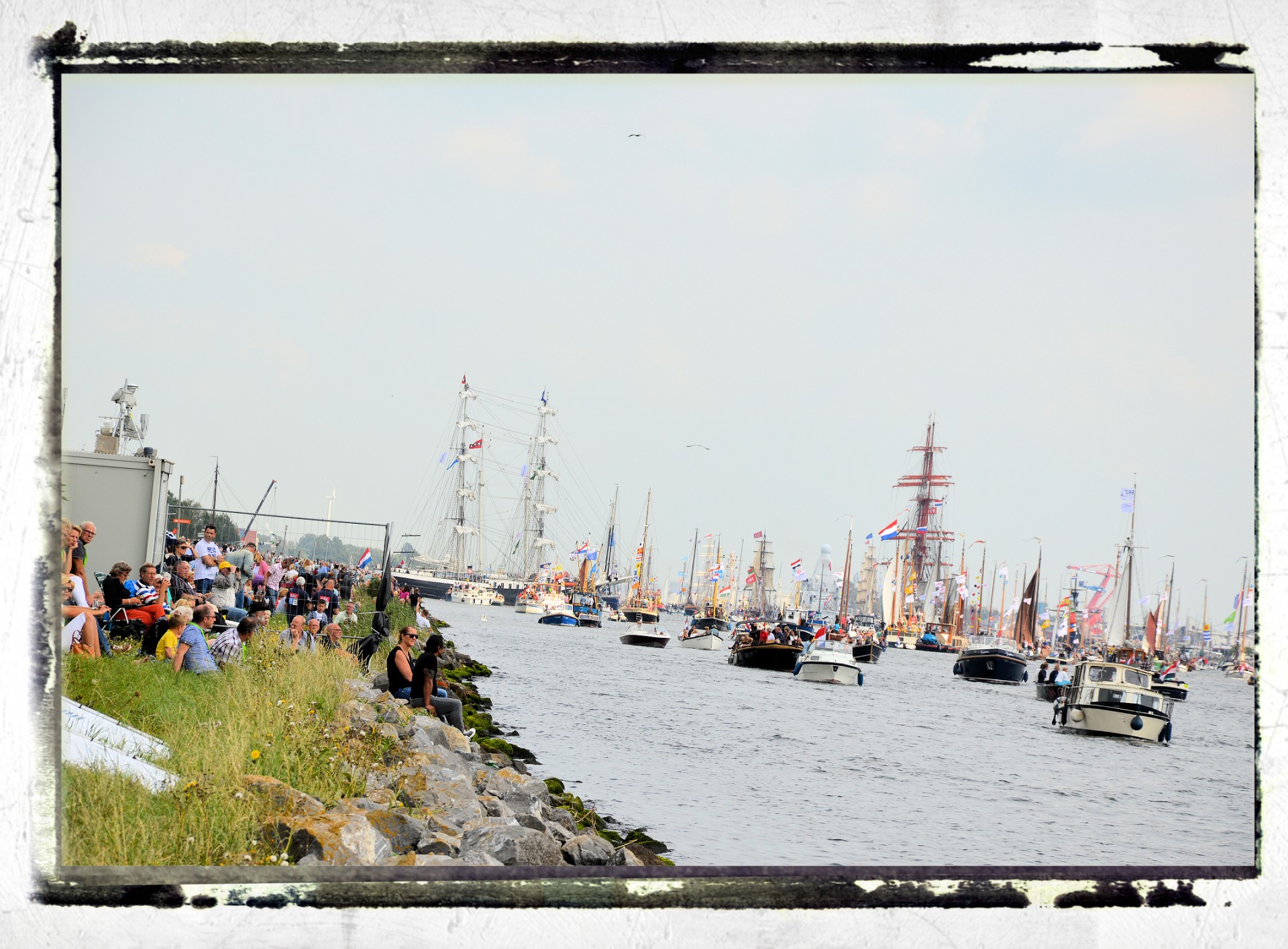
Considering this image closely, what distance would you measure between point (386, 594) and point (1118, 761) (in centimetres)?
2541

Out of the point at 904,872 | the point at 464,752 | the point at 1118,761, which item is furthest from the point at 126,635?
the point at 1118,761

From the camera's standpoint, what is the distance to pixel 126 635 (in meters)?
12.4

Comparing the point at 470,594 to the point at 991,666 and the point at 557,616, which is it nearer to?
the point at 557,616

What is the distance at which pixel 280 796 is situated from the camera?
6.81 metres

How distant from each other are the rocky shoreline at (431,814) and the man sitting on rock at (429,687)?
198 millimetres

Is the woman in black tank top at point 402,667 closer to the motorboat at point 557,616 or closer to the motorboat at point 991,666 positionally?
the motorboat at point 991,666

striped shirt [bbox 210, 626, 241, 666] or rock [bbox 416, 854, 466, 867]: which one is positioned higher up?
striped shirt [bbox 210, 626, 241, 666]

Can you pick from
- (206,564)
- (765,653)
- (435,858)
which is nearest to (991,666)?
(765,653)

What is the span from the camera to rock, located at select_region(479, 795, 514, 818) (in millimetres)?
11148

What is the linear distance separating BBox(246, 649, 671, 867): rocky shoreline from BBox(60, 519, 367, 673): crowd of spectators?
150 cm

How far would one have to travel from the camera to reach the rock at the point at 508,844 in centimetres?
869

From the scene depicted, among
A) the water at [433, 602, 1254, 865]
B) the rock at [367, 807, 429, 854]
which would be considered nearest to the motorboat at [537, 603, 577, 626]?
the water at [433, 602, 1254, 865]

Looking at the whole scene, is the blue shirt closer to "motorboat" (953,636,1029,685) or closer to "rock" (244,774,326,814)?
"rock" (244,774,326,814)

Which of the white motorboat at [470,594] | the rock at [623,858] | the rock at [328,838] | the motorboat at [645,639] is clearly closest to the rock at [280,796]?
the rock at [328,838]
